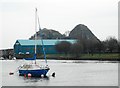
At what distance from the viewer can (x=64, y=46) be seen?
14750cm

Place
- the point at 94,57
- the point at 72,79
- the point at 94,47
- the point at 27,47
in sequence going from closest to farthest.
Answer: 1. the point at 72,79
2. the point at 94,57
3. the point at 94,47
4. the point at 27,47

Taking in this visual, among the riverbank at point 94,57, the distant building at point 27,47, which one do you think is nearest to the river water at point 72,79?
the riverbank at point 94,57

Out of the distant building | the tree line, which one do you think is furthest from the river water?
the distant building

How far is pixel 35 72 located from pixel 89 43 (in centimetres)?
8713

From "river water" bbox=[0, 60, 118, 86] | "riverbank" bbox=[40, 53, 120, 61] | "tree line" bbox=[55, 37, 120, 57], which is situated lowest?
"river water" bbox=[0, 60, 118, 86]

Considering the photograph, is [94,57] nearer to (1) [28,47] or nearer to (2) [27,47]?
(1) [28,47]

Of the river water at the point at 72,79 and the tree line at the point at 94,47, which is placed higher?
the tree line at the point at 94,47

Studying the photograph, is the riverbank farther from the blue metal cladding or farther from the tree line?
the blue metal cladding

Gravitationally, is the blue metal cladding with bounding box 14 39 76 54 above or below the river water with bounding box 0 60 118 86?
above

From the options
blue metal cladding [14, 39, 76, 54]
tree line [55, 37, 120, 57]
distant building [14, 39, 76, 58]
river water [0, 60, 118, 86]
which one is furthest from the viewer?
blue metal cladding [14, 39, 76, 54]

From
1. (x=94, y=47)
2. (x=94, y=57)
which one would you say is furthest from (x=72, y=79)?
(x=94, y=47)

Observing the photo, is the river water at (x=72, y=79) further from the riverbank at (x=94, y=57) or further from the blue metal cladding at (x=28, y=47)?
the blue metal cladding at (x=28, y=47)

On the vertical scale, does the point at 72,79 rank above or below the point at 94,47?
below

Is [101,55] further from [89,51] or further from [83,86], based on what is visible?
[83,86]
